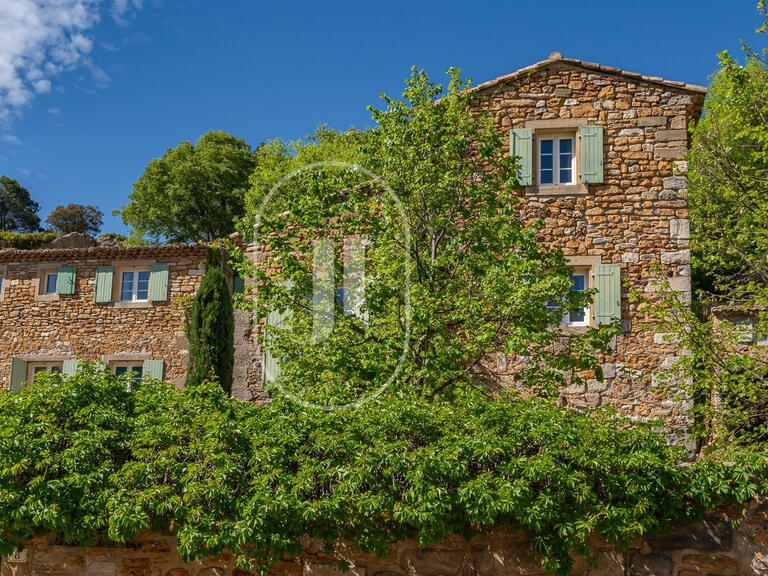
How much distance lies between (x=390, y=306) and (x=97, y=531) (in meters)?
4.16

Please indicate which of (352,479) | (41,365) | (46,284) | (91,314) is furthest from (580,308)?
(46,284)

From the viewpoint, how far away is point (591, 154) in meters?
12.4

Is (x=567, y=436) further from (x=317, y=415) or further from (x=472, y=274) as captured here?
(x=472, y=274)

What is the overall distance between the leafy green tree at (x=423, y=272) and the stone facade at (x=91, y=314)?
27.4 ft

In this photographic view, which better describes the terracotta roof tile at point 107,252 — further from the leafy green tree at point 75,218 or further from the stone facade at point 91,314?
the leafy green tree at point 75,218

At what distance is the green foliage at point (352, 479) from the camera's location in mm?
5184

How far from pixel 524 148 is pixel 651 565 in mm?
8313

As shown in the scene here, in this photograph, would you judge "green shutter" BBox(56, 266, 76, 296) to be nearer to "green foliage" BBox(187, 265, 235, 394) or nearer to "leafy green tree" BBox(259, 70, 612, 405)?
"green foliage" BBox(187, 265, 235, 394)

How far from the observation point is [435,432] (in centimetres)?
581

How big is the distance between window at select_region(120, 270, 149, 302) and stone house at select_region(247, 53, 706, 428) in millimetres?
9100

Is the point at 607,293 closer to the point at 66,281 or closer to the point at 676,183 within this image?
the point at 676,183

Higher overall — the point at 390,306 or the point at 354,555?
the point at 390,306

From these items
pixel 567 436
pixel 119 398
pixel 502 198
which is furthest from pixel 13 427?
pixel 502 198

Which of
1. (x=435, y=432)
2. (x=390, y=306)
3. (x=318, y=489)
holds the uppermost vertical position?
(x=390, y=306)
